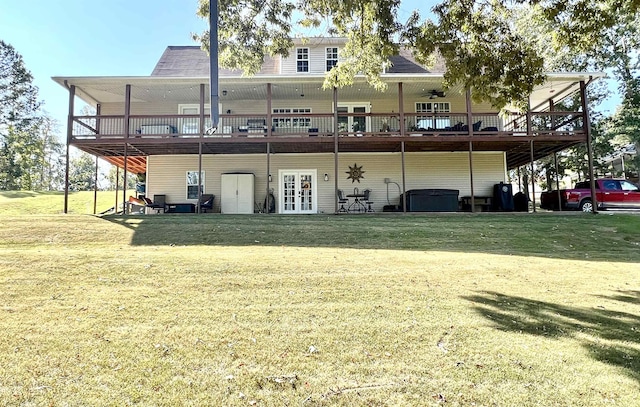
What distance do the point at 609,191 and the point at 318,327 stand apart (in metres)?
18.2

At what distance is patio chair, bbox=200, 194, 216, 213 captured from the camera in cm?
1582

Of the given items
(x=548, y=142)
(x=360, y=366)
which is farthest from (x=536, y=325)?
(x=548, y=142)

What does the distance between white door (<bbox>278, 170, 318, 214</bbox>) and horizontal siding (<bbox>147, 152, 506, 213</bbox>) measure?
0.22 metres

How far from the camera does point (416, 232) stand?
10.5 metres

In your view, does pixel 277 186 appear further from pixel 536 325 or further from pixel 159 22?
pixel 536 325

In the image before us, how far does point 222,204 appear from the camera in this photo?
16.6 m

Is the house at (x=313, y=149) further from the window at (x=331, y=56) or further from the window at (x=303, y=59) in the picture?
the window at (x=303, y=59)

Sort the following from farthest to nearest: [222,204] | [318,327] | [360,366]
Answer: [222,204]
[318,327]
[360,366]

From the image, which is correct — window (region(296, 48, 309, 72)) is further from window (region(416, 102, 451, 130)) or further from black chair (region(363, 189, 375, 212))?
black chair (region(363, 189, 375, 212))

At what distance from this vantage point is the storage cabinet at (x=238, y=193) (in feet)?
54.0

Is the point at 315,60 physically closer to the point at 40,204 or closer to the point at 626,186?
the point at 626,186

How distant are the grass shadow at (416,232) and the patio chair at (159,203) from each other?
3591 millimetres

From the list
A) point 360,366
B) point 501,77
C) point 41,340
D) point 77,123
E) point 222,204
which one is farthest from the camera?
point 222,204

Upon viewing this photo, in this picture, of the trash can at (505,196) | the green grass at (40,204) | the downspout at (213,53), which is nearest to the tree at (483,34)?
the downspout at (213,53)
